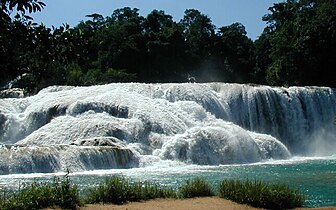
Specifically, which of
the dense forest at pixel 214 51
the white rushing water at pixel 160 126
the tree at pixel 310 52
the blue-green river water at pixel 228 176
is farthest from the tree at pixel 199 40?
the blue-green river water at pixel 228 176

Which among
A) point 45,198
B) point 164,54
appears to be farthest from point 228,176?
point 164,54

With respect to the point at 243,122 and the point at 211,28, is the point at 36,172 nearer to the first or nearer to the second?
the point at 243,122

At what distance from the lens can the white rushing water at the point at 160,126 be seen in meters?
22.1

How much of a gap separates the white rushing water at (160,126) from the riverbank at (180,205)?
378 inches

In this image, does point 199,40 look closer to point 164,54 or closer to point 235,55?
point 235,55

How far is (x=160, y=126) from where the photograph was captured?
27.8m

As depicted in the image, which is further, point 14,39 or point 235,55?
point 235,55

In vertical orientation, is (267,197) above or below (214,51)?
below

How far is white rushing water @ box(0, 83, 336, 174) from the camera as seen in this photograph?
72.5 ft

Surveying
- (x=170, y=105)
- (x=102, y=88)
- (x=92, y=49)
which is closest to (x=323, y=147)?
(x=170, y=105)

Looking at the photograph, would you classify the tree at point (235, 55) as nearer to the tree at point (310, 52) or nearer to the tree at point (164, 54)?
the tree at point (164, 54)

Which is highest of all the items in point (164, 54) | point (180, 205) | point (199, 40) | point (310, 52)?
point (199, 40)

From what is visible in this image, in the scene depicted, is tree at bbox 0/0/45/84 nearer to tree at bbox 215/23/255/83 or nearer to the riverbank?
the riverbank

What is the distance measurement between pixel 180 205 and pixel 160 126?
16.4 metres
